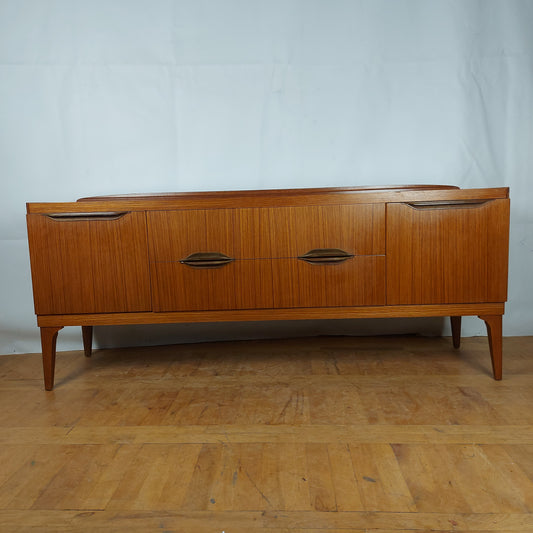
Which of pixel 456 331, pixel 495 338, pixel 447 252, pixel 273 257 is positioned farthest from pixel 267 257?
pixel 456 331

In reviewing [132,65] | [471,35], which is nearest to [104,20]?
[132,65]

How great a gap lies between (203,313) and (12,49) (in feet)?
4.06

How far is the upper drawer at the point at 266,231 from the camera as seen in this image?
4.37 feet

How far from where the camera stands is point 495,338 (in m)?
1.37

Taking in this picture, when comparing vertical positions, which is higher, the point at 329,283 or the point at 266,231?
the point at 266,231

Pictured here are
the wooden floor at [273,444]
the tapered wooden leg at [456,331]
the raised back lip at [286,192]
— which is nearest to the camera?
the wooden floor at [273,444]

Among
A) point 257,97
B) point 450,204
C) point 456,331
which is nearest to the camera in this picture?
point 450,204

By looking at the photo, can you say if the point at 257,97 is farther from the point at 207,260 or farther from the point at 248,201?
the point at 207,260

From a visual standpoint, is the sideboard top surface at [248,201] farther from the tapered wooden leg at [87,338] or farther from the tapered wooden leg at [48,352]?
the tapered wooden leg at [87,338]

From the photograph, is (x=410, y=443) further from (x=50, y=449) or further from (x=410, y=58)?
(x=410, y=58)

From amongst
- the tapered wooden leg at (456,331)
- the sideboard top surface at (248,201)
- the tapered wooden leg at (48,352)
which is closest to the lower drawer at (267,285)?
the sideboard top surface at (248,201)

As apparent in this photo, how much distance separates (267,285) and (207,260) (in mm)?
181

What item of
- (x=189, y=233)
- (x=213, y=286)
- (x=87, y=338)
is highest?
(x=189, y=233)

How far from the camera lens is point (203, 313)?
138cm
